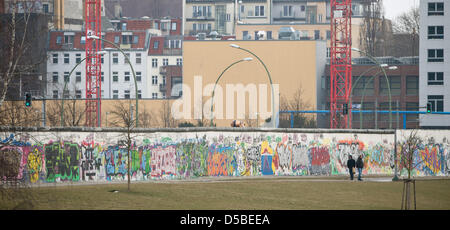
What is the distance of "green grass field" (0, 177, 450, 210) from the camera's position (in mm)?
25625

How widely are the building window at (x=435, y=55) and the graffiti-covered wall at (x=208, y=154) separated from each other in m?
44.0

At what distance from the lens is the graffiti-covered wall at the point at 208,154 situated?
34.8 meters

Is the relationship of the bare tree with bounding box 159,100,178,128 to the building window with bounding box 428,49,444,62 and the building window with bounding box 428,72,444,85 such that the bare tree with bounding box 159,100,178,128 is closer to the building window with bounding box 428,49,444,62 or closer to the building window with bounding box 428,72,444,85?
the building window with bounding box 428,72,444,85

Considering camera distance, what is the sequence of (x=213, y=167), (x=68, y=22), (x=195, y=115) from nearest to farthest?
(x=213, y=167) → (x=195, y=115) → (x=68, y=22)

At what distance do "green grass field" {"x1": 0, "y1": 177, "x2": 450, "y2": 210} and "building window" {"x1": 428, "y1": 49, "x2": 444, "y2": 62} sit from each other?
57443 millimetres

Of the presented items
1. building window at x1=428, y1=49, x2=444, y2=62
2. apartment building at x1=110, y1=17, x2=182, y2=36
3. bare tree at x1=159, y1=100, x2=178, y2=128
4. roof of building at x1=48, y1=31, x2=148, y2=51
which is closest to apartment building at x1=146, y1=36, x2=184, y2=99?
roof of building at x1=48, y1=31, x2=148, y2=51

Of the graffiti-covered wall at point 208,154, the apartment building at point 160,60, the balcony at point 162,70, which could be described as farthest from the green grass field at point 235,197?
the apartment building at point 160,60

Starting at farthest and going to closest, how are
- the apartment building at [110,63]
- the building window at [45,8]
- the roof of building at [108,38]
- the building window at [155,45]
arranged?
the building window at [155,45] → the building window at [45,8] → the apartment building at [110,63] → the roof of building at [108,38]

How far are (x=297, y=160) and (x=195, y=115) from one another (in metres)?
50.3

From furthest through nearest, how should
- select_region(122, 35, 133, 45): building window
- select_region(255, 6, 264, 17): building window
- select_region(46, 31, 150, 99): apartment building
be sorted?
select_region(255, 6, 264, 17): building window
select_region(122, 35, 133, 45): building window
select_region(46, 31, 150, 99): apartment building

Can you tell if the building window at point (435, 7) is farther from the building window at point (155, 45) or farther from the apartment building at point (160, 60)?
the building window at point (155, 45)
